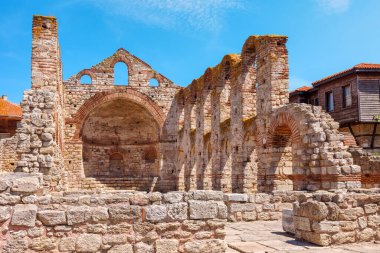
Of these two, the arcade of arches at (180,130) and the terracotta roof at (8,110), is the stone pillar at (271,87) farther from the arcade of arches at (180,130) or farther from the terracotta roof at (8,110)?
the terracotta roof at (8,110)

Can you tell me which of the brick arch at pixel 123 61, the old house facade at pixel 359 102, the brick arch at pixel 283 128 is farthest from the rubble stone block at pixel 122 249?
the brick arch at pixel 123 61

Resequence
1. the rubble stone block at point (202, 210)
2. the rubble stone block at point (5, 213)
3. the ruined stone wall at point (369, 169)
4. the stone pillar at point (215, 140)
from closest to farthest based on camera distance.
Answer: the rubble stone block at point (5, 213)
the rubble stone block at point (202, 210)
the ruined stone wall at point (369, 169)
the stone pillar at point (215, 140)

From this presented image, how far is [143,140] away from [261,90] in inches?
578

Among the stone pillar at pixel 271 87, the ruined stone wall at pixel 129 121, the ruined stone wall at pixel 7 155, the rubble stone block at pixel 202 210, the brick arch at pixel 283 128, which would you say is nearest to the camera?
the rubble stone block at pixel 202 210

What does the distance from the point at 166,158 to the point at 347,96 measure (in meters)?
12.2

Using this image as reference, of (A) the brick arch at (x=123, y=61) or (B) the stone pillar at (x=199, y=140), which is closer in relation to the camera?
(B) the stone pillar at (x=199, y=140)

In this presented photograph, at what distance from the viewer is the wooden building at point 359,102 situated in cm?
2480

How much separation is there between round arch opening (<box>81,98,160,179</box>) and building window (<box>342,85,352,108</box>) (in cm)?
1210

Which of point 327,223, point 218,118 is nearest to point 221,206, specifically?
point 327,223

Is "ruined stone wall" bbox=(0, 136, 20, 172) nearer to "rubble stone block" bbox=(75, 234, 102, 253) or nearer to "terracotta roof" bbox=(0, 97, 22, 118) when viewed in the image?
"terracotta roof" bbox=(0, 97, 22, 118)

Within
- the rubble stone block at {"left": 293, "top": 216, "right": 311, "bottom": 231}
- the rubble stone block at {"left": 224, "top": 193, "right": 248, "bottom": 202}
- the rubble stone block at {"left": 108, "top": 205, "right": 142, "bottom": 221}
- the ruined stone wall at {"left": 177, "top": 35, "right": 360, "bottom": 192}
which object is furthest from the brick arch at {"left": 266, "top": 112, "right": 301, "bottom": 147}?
the rubble stone block at {"left": 108, "top": 205, "right": 142, "bottom": 221}

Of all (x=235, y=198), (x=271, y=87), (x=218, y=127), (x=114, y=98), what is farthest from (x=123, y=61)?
(x=235, y=198)

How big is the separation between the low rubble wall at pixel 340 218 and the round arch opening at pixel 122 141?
2152 cm

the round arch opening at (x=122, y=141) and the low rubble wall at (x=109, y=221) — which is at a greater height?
the round arch opening at (x=122, y=141)
